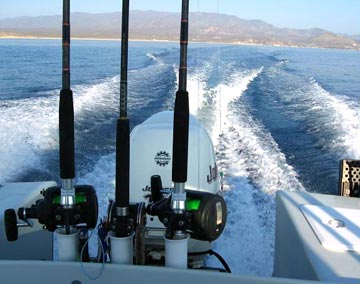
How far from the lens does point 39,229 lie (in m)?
2.21

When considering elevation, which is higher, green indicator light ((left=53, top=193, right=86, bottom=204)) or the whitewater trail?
green indicator light ((left=53, top=193, right=86, bottom=204))

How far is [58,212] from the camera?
136 centimetres

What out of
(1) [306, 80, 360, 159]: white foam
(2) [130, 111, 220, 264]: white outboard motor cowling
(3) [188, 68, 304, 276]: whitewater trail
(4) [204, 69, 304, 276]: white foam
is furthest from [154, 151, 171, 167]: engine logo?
(1) [306, 80, 360, 159]: white foam

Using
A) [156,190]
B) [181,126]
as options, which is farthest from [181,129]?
[156,190]

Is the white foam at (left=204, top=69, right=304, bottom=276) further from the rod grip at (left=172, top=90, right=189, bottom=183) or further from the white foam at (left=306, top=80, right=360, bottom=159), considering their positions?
the rod grip at (left=172, top=90, right=189, bottom=183)

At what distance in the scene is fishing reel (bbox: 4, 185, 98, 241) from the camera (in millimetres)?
1361

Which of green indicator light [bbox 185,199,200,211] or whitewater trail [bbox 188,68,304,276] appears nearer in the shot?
green indicator light [bbox 185,199,200,211]

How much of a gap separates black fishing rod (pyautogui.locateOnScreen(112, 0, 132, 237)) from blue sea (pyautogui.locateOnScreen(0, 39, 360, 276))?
1744mm

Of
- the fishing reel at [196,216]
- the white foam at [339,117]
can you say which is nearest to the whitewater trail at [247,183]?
the white foam at [339,117]

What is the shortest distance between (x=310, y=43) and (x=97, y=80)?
12.5 m

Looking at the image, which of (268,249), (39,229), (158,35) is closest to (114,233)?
(39,229)

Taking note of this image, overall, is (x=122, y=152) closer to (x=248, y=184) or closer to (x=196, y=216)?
(x=196, y=216)

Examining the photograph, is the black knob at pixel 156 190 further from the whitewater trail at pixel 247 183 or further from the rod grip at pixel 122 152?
the whitewater trail at pixel 247 183

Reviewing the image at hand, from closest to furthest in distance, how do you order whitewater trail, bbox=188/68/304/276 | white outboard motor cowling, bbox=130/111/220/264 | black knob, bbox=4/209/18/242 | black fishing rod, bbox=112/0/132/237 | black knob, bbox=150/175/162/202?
1. black fishing rod, bbox=112/0/132/237
2. black knob, bbox=4/209/18/242
3. black knob, bbox=150/175/162/202
4. white outboard motor cowling, bbox=130/111/220/264
5. whitewater trail, bbox=188/68/304/276
